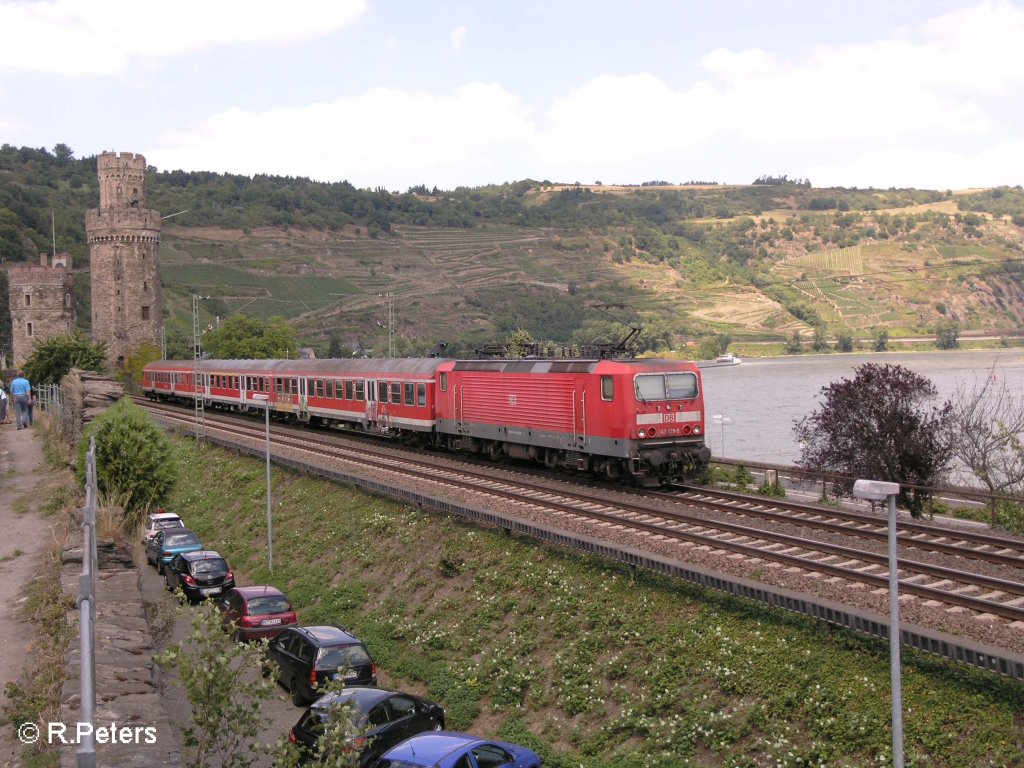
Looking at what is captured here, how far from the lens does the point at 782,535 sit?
656 inches

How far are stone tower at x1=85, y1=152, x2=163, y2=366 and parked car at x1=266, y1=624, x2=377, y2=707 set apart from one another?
76994 millimetres

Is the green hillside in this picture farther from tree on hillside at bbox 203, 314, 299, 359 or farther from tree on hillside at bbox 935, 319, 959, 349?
tree on hillside at bbox 203, 314, 299, 359

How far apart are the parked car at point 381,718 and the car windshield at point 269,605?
5.66 m

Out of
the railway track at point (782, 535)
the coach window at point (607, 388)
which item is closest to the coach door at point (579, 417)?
the coach window at point (607, 388)

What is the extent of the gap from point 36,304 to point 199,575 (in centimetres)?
6734

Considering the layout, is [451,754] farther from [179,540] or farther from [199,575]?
[179,540]

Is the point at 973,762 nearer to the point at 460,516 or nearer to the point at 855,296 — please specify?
the point at 460,516

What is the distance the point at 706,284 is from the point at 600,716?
544 feet

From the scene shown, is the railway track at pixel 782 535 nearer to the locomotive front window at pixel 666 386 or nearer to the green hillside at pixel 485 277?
the locomotive front window at pixel 666 386

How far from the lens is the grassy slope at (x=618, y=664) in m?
10.4

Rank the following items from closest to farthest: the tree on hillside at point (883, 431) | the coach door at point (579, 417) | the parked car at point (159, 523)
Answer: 1. the coach door at point (579, 417)
2. the parked car at point (159, 523)
3. the tree on hillside at point (883, 431)

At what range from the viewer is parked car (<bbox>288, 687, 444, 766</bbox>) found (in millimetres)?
12844

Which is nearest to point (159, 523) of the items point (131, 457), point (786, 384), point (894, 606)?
point (131, 457)

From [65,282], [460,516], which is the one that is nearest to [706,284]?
[65,282]
